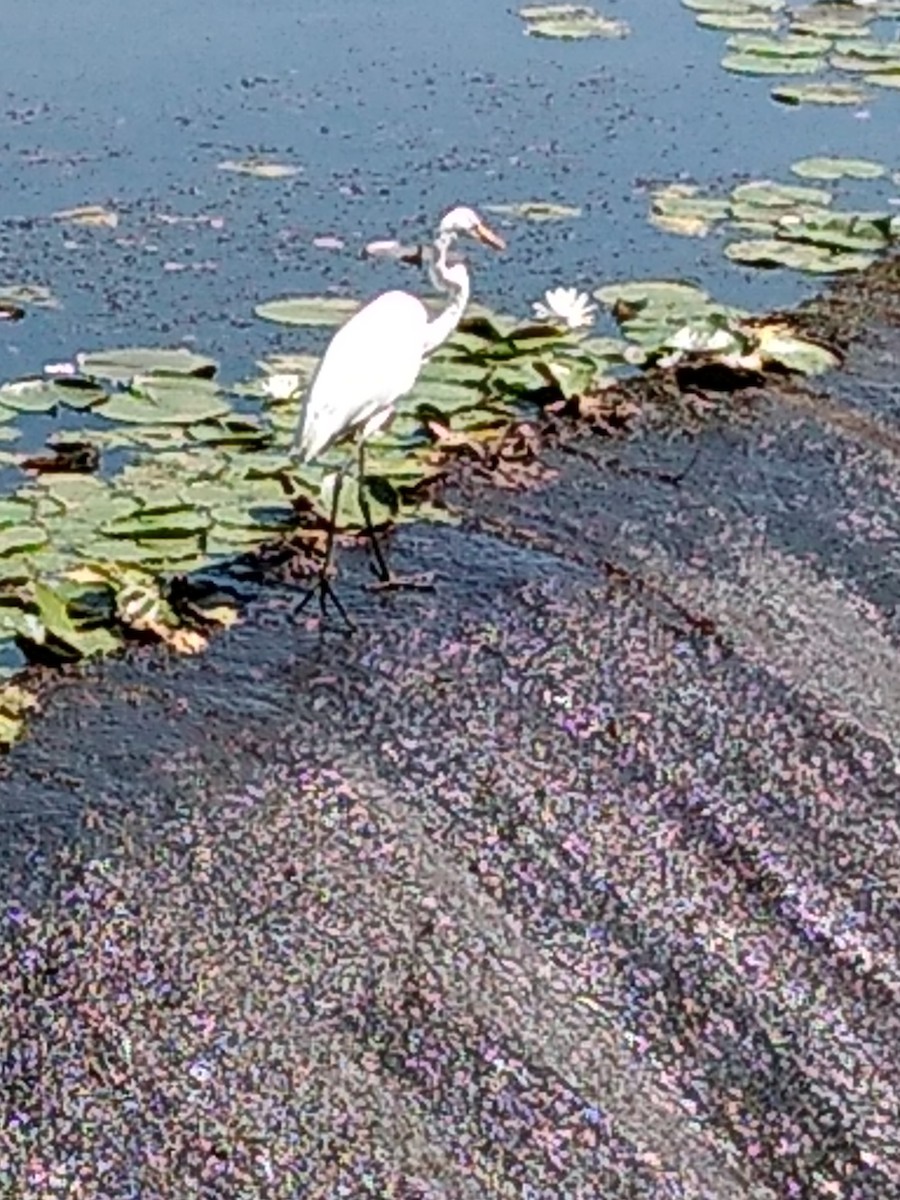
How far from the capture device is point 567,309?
6258mm

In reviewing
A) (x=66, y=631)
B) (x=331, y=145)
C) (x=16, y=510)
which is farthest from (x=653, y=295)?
(x=66, y=631)

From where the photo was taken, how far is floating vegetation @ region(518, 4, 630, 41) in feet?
31.1

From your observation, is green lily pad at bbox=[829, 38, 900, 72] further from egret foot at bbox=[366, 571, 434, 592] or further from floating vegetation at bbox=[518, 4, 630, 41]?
egret foot at bbox=[366, 571, 434, 592]

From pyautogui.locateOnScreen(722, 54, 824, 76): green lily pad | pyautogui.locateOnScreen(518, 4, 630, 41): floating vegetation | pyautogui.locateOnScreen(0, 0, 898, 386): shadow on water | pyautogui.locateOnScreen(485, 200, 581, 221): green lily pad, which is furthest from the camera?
pyautogui.locateOnScreen(518, 4, 630, 41): floating vegetation

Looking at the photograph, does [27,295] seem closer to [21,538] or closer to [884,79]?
[21,538]

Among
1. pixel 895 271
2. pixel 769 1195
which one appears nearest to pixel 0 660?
pixel 769 1195

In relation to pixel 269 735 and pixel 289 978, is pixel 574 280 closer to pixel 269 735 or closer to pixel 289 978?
pixel 269 735

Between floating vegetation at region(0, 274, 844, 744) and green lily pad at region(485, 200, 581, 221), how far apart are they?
70 cm

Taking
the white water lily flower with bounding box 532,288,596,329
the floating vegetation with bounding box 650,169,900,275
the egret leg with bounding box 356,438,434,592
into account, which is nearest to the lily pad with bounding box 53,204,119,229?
the white water lily flower with bounding box 532,288,596,329

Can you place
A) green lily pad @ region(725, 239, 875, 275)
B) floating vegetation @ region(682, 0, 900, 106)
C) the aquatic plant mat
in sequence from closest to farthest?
the aquatic plant mat < green lily pad @ region(725, 239, 875, 275) < floating vegetation @ region(682, 0, 900, 106)

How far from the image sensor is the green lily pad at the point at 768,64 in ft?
29.6

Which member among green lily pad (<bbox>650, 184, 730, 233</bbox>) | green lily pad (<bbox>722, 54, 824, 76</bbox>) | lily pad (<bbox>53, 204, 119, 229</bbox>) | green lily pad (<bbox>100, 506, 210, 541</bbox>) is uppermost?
green lily pad (<bbox>100, 506, 210, 541</bbox>)

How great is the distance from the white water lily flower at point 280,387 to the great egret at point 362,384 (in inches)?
22.4

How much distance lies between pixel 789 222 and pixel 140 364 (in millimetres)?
2287
